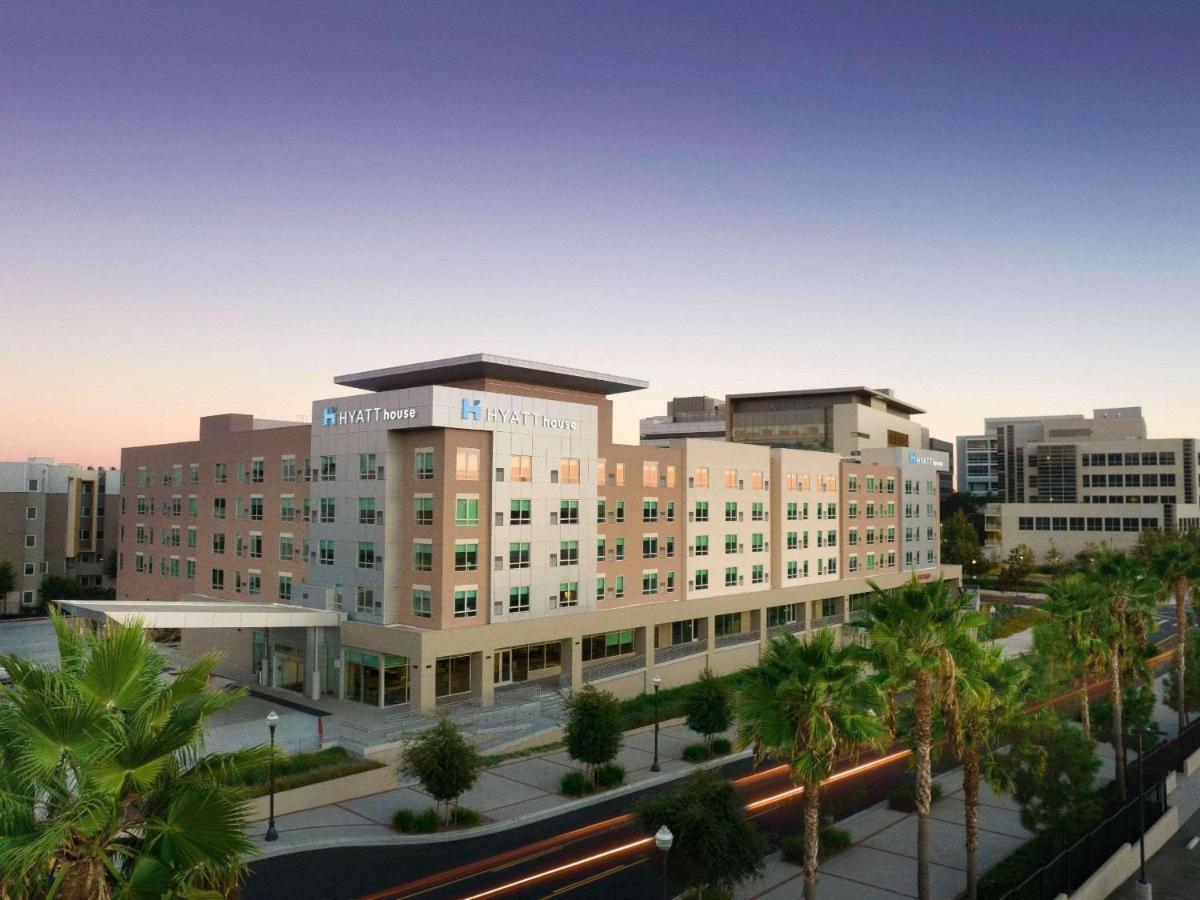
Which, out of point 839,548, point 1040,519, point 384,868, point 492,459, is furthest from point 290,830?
point 1040,519

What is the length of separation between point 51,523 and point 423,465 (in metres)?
65.6

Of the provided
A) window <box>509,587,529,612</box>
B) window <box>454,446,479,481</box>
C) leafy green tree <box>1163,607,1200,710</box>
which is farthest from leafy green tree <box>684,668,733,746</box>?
leafy green tree <box>1163,607,1200,710</box>

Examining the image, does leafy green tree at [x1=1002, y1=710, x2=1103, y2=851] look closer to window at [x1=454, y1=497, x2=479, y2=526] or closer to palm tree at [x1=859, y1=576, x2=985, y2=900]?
palm tree at [x1=859, y1=576, x2=985, y2=900]

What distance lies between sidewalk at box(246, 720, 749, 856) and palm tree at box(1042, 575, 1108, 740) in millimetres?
17668

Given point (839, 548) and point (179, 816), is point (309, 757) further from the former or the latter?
point (839, 548)

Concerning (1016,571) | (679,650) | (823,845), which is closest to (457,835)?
(823,845)

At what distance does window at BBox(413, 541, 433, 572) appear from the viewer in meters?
52.5

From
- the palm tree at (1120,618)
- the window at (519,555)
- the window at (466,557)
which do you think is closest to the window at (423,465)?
the window at (466,557)

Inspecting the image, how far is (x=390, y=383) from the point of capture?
63.4 meters

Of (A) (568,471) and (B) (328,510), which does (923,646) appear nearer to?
(A) (568,471)

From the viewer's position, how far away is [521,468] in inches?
2206

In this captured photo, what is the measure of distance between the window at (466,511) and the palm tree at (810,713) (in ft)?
101

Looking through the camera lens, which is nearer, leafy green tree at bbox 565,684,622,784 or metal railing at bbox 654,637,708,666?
leafy green tree at bbox 565,684,622,784

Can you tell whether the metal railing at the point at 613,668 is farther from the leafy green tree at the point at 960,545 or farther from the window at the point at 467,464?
the leafy green tree at the point at 960,545
